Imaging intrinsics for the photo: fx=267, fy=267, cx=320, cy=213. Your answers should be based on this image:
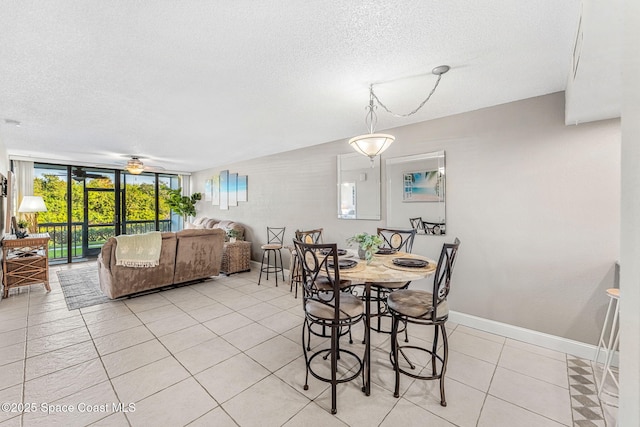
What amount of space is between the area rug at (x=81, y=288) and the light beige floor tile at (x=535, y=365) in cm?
493

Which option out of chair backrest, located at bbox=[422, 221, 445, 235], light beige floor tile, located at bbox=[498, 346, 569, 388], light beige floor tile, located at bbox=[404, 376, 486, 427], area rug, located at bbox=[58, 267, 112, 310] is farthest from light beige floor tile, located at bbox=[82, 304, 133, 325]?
light beige floor tile, located at bbox=[498, 346, 569, 388]

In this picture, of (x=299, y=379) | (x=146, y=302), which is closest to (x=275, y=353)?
(x=299, y=379)

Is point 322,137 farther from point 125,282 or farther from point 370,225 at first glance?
point 125,282

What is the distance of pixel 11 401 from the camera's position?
1864 mm

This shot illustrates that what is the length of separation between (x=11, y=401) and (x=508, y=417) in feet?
11.2

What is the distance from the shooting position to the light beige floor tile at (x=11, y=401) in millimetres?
1714

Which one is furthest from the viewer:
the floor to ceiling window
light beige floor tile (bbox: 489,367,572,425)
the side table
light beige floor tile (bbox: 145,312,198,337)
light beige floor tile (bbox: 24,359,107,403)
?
the floor to ceiling window

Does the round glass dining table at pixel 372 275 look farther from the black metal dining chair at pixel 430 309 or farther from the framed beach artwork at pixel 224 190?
the framed beach artwork at pixel 224 190

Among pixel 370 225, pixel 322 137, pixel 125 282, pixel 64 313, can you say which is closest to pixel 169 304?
pixel 125 282

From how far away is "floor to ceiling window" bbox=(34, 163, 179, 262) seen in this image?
6172 millimetres

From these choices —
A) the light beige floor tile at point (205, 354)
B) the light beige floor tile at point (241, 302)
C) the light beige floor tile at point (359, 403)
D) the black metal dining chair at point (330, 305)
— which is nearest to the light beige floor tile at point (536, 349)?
the light beige floor tile at point (359, 403)

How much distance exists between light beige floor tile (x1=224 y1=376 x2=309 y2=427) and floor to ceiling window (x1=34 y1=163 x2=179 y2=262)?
6.88 metres

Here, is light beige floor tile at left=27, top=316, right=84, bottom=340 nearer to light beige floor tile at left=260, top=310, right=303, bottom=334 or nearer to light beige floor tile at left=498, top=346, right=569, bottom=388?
light beige floor tile at left=260, top=310, right=303, bottom=334

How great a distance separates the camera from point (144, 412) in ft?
5.84
